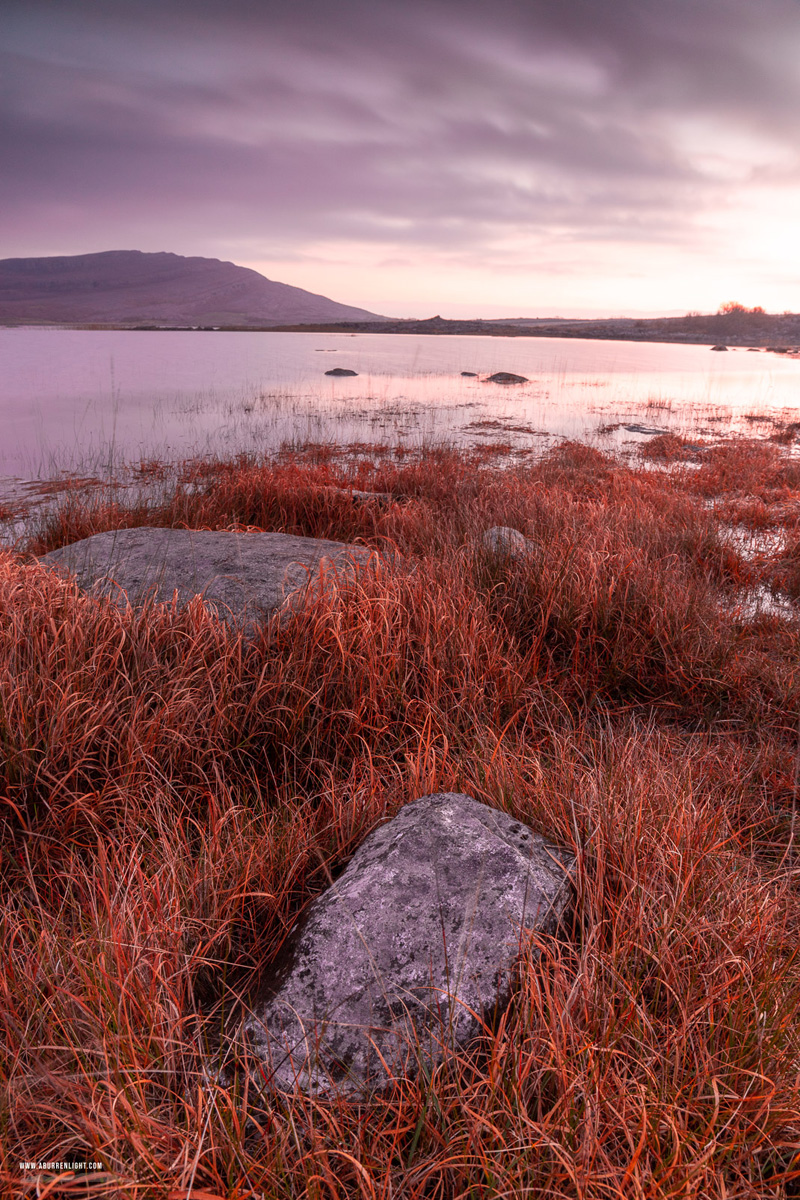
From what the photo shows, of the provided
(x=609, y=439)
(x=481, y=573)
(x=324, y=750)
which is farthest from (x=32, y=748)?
(x=609, y=439)

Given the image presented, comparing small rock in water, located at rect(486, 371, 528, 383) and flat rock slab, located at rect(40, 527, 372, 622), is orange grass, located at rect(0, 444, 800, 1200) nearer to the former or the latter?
flat rock slab, located at rect(40, 527, 372, 622)

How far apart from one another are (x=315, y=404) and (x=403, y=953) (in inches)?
683

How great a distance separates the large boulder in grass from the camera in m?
1.24

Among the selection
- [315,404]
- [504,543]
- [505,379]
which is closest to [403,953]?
[504,543]

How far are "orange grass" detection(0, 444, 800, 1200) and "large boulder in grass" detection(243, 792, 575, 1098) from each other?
0.06m

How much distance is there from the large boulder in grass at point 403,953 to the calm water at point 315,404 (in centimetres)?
1001

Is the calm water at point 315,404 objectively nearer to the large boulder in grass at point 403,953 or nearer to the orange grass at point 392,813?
the orange grass at point 392,813

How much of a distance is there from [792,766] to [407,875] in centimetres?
208

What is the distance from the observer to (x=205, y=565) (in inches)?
166

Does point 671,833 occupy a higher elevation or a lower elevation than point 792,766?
higher

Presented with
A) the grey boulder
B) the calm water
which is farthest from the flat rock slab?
the calm water

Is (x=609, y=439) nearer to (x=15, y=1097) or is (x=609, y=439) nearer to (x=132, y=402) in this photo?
(x=132, y=402)

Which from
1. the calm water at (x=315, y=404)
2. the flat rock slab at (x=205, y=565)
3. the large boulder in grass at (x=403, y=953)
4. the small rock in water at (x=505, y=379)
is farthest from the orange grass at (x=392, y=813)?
the small rock in water at (x=505, y=379)

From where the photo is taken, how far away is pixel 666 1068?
3.95 feet
